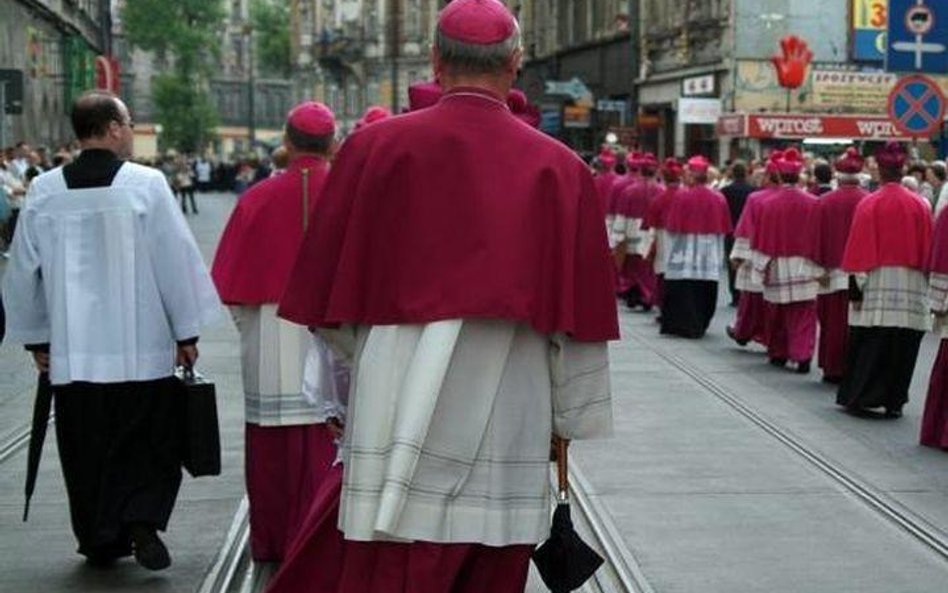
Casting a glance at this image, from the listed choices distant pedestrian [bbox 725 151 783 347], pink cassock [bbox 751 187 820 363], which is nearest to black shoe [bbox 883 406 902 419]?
pink cassock [bbox 751 187 820 363]

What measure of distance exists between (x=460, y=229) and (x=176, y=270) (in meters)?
2.67

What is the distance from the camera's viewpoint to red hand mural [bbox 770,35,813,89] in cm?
3819

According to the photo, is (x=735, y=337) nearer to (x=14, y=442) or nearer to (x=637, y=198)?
(x=637, y=198)

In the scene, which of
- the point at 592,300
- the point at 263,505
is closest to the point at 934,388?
the point at 263,505

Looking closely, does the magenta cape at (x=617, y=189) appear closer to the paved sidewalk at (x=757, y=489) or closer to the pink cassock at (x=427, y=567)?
the paved sidewalk at (x=757, y=489)

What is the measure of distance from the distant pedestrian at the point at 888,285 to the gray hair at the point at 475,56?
7749 millimetres

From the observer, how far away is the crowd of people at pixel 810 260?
11875mm

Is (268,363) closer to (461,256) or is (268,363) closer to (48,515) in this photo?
(48,515)

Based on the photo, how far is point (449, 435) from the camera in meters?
4.40

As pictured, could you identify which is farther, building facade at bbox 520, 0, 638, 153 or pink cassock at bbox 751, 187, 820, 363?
building facade at bbox 520, 0, 638, 153

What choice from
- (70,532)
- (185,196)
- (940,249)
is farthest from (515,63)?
(185,196)

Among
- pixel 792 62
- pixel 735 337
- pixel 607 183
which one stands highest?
pixel 792 62

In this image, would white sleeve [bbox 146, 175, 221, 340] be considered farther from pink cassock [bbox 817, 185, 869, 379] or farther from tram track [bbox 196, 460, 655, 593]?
pink cassock [bbox 817, 185, 869, 379]

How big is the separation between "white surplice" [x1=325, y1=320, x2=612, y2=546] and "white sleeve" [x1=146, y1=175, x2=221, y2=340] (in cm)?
241
